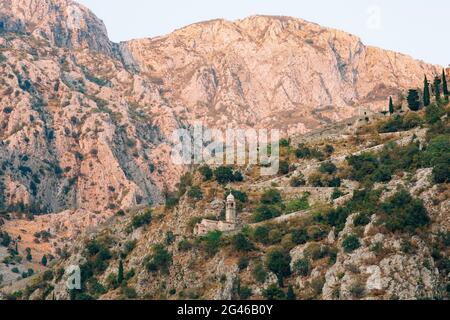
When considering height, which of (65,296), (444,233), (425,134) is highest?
(425,134)

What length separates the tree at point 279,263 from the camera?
13179 cm

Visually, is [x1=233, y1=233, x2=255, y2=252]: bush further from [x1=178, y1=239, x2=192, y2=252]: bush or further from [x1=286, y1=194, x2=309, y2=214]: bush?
[x1=286, y1=194, x2=309, y2=214]: bush

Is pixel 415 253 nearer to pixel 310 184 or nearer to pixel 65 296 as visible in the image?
pixel 310 184

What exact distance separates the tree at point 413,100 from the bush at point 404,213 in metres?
47.4

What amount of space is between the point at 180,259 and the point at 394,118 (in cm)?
5228

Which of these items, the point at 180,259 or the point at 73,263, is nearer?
the point at 180,259

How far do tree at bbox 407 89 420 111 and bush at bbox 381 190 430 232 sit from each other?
47384mm

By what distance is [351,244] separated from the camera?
128m

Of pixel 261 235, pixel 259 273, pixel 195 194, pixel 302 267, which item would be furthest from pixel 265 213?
pixel 302 267

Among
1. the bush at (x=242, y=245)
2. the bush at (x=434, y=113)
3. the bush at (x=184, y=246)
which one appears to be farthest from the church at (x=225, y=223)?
the bush at (x=434, y=113)

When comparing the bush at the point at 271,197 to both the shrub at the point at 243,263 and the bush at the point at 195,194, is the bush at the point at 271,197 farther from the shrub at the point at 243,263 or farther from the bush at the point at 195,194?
the shrub at the point at 243,263

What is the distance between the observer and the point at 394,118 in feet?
582
